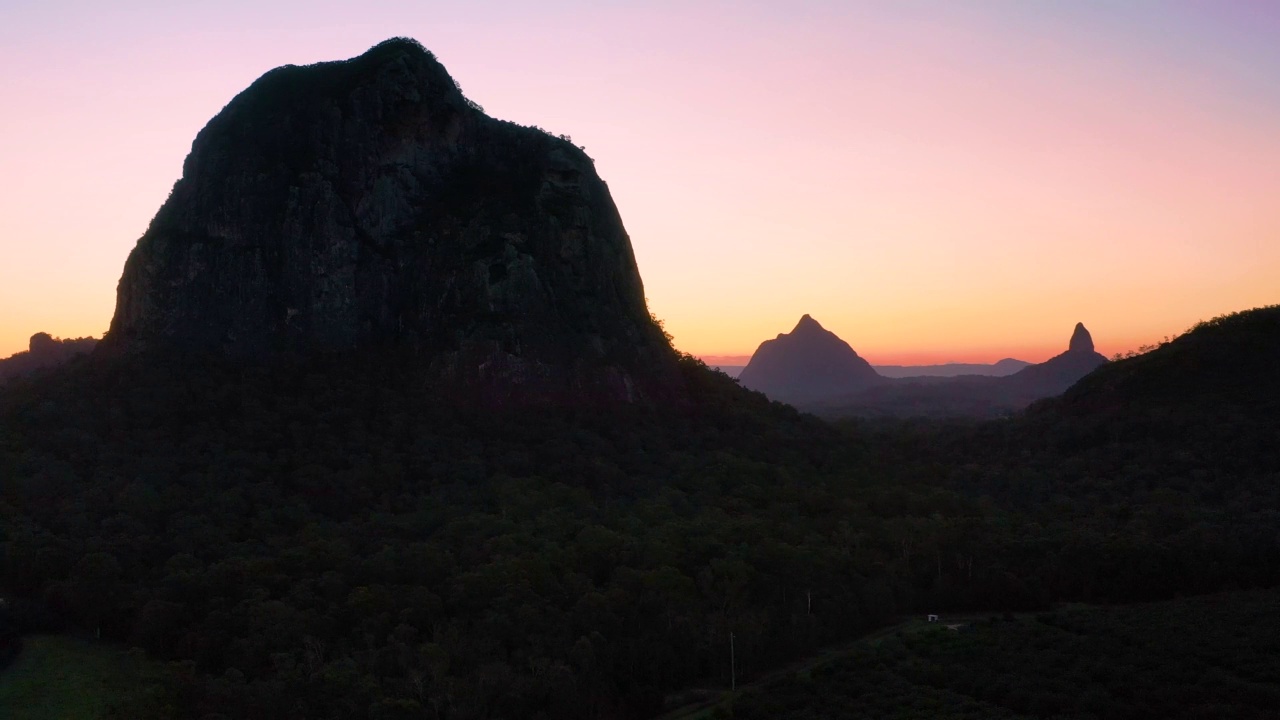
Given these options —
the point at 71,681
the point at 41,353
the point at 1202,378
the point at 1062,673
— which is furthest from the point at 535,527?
the point at 41,353

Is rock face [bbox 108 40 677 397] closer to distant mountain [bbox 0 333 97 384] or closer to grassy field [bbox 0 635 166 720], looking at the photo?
distant mountain [bbox 0 333 97 384]

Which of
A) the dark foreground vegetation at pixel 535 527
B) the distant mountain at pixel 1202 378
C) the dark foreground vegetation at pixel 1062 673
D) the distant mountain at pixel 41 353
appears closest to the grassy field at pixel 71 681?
the dark foreground vegetation at pixel 535 527

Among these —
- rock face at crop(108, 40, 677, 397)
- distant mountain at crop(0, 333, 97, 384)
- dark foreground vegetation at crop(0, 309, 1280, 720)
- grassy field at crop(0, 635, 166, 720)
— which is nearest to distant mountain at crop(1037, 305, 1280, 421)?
dark foreground vegetation at crop(0, 309, 1280, 720)

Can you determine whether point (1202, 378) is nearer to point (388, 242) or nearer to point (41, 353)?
point (388, 242)

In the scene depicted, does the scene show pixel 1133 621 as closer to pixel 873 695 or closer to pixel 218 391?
pixel 873 695

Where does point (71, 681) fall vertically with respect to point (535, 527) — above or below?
below

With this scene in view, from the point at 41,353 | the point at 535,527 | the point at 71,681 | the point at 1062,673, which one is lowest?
the point at 1062,673

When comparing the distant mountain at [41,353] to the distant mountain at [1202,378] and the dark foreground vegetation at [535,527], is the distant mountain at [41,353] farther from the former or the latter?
the distant mountain at [1202,378]

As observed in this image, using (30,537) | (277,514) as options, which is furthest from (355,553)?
(30,537)
